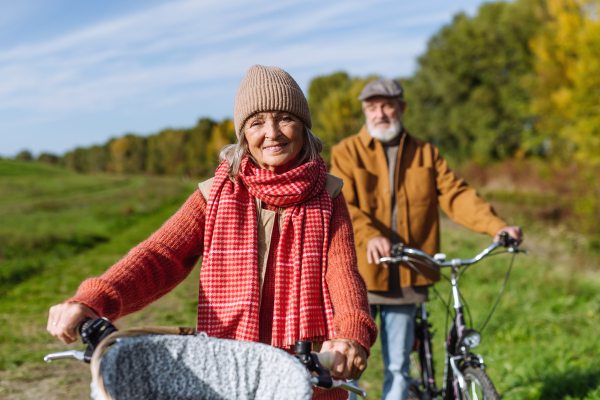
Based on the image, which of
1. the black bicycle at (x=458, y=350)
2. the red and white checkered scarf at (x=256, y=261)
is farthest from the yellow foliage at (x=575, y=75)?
the red and white checkered scarf at (x=256, y=261)

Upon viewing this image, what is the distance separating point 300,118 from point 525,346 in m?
4.41

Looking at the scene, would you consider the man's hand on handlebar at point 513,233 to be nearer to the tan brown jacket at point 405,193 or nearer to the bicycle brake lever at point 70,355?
the tan brown jacket at point 405,193

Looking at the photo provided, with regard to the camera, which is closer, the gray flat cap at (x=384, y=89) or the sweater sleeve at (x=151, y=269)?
the sweater sleeve at (x=151, y=269)

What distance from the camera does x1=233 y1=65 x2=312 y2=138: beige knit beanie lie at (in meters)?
2.06

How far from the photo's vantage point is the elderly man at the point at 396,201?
12.6ft

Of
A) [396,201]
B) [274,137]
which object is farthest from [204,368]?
[396,201]

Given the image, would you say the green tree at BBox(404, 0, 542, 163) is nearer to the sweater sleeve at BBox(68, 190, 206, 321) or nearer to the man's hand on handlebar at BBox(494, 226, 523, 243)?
the man's hand on handlebar at BBox(494, 226, 523, 243)

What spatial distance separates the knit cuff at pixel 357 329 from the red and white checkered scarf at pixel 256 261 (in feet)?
0.68

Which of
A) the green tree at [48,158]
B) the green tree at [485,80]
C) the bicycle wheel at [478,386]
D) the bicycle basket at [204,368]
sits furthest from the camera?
the green tree at [48,158]

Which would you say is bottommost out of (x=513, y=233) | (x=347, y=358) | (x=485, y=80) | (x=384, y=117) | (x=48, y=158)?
(x=347, y=358)

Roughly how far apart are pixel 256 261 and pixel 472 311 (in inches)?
214

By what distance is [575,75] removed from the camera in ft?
55.6

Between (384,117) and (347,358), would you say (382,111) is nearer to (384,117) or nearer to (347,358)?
(384,117)

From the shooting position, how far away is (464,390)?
11.0 feet
